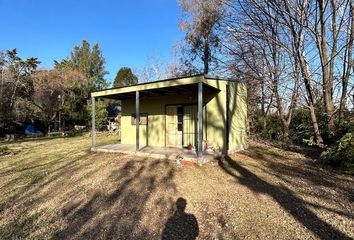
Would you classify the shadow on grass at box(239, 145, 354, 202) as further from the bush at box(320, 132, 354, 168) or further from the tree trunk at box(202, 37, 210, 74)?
the tree trunk at box(202, 37, 210, 74)

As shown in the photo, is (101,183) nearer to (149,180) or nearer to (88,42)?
(149,180)

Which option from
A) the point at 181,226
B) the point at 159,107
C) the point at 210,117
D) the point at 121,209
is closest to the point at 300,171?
the point at 210,117

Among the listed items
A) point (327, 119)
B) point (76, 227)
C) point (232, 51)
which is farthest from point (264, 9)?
point (76, 227)

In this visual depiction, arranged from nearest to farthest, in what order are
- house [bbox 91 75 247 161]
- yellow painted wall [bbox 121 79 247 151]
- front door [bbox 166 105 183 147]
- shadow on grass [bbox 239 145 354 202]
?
shadow on grass [bbox 239 145 354 202]
house [bbox 91 75 247 161]
yellow painted wall [bbox 121 79 247 151]
front door [bbox 166 105 183 147]

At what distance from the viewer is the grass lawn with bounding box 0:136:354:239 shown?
12.2 feet

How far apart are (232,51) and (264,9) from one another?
3.85 metres

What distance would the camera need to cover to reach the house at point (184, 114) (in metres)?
9.20

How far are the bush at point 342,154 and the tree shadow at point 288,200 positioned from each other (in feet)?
10.1

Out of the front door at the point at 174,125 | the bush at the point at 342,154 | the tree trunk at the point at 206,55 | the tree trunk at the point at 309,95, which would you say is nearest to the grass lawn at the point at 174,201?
the bush at the point at 342,154

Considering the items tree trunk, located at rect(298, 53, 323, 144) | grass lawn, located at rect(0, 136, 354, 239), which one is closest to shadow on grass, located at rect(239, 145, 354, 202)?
grass lawn, located at rect(0, 136, 354, 239)

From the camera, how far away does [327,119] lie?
9.91 m

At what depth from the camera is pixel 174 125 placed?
1066 cm

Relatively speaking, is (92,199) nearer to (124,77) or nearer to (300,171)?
(300,171)

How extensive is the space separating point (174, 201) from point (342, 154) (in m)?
6.01
